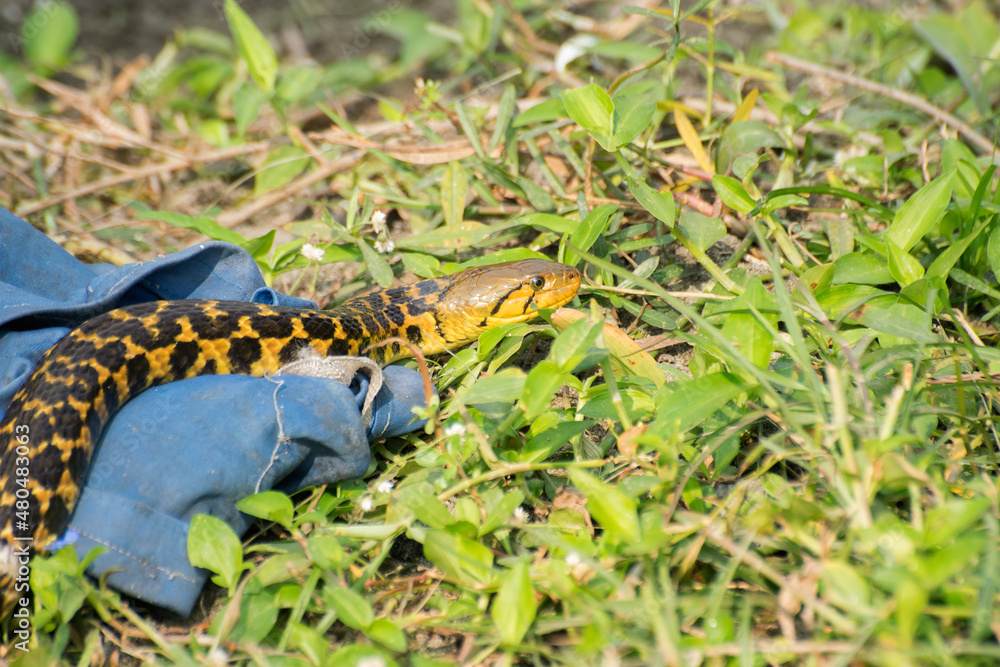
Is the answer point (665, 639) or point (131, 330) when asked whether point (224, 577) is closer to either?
point (131, 330)

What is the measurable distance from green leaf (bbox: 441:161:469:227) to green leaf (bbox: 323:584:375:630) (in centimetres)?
221

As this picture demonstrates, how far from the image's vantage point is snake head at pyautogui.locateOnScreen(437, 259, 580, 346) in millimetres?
3363

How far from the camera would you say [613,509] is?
2.09m

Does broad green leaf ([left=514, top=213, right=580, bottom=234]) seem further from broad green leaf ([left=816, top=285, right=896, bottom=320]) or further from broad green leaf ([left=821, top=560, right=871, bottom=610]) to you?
broad green leaf ([left=821, top=560, right=871, bottom=610])

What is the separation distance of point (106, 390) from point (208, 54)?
17.1ft

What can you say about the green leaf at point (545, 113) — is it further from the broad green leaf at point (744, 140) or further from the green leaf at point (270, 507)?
the green leaf at point (270, 507)

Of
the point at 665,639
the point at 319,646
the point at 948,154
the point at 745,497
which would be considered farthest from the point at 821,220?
the point at 319,646

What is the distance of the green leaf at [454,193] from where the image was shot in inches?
153

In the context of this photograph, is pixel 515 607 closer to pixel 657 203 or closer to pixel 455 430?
pixel 455 430

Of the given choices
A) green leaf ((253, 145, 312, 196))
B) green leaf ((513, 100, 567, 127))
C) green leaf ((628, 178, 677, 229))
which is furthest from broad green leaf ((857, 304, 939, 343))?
green leaf ((253, 145, 312, 196))

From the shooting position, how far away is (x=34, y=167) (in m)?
5.07

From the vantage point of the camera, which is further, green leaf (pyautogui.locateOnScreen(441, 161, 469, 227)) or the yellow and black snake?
green leaf (pyautogui.locateOnScreen(441, 161, 469, 227))

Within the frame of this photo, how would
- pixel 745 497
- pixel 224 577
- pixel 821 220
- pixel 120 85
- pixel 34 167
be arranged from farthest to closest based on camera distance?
pixel 120 85 < pixel 34 167 < pixel 821 220 < pixel 745 497 < pixel 224 577

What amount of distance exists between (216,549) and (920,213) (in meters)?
3.06
